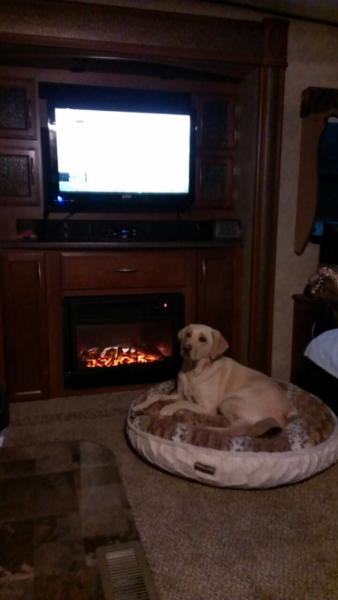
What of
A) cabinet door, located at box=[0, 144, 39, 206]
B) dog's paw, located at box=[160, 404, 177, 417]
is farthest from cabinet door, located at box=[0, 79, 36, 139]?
dog's paw, located at box=[160, 404, 177, 417]

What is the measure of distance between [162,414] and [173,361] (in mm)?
892

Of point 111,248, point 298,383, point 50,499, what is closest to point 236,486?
point 50,499

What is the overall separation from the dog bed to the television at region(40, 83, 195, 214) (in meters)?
1.48

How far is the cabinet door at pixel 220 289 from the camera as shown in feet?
9.70

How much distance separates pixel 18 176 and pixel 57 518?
2185mm

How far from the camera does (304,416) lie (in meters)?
2.15

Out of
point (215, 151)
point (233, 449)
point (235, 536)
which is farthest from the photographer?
point (215, 151)

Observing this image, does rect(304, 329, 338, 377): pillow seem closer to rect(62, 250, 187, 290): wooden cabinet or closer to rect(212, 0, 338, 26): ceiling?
rect(62, 250, 187, 290): wooden cabinet

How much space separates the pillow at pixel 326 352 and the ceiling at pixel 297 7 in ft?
6.01

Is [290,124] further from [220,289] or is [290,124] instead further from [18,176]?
[18,176]

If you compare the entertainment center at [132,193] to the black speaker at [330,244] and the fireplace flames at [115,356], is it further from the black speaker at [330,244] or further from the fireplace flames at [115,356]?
the black speaker at [330,244]

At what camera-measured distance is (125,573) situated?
1031mm

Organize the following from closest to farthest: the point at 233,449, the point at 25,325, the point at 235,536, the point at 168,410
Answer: the point at 235,536
the point at 233,449
the point at 168,410
the point at 25,325

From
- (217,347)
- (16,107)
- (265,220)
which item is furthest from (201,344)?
(16,107)
